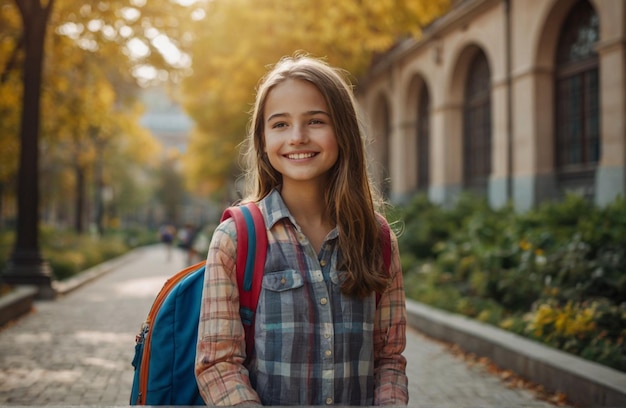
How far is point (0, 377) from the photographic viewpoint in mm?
6234

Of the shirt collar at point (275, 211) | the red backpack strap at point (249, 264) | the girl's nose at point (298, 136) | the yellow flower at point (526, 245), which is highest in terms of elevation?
the girl's nose at point (298, 136)

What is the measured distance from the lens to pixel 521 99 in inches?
653

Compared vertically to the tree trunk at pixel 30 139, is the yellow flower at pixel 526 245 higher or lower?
lower

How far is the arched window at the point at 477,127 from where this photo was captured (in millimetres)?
20156

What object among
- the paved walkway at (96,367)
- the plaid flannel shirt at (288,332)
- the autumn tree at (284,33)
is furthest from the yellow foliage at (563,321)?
the autumn tree at (284,33)

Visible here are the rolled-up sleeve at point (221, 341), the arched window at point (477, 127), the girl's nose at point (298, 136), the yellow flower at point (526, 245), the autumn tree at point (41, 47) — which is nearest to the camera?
the rolled-up sleeve at point (221, 341)

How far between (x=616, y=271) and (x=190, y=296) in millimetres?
6233

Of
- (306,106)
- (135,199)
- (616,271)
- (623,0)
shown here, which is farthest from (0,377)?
(135,199)

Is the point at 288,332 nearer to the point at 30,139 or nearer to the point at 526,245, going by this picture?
the point at 526,245

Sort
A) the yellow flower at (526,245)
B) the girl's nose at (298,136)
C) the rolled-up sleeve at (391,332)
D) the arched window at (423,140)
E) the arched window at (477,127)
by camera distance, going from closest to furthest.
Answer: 1. the girl's nose at (298,136)
2. the rolled-up sleeve at (391,332)
3. the yellow flower at (526,245)
4. the arched window at (477,127)
5. the arched window at (423,140)

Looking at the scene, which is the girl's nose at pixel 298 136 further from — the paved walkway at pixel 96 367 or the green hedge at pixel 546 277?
the green hedge at pixel 546 277

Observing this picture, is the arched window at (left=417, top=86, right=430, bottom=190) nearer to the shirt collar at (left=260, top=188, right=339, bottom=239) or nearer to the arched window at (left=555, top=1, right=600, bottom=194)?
the arched window at (left=555, top=1, right=600, bottom=194)

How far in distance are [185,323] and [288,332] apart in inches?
13.7

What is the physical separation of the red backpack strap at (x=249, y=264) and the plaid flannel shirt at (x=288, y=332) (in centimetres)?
2
